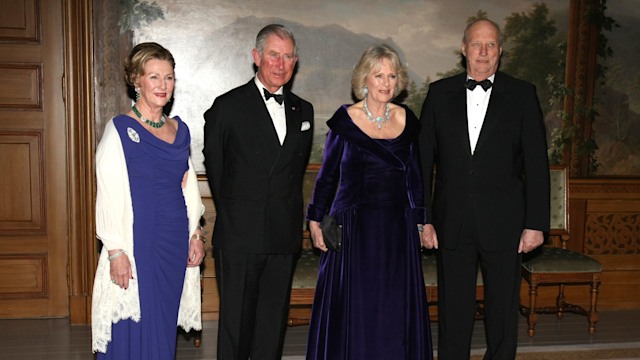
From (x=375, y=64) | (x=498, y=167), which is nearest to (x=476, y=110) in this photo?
(x=498, y=167)

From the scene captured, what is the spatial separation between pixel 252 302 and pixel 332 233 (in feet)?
1.72

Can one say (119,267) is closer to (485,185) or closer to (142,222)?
(142,222)

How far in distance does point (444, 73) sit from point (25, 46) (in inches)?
125

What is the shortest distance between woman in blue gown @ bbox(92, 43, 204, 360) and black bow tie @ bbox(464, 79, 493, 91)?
59.7 inches

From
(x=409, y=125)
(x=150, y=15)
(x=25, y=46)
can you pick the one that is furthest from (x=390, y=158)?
(x=25, y=46)

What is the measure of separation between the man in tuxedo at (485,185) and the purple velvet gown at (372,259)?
239 mm

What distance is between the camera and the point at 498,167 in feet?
10.9

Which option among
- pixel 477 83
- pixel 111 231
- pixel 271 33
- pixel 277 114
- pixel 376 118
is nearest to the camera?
pixel 111 231

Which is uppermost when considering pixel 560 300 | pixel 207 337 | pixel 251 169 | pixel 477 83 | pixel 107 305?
pixel 477 83

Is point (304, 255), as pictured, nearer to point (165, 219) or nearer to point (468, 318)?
point (468, 318)

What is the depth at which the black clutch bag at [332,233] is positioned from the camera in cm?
323

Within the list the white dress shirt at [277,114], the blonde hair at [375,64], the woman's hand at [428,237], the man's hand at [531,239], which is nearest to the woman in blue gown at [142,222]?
the white dress shirt at [277,114]

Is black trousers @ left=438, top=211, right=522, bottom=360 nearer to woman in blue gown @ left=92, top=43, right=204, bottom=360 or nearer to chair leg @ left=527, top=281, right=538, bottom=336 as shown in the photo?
chair leg @ left=527, top=281, right=538, bottom=336

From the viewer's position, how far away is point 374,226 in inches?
126
